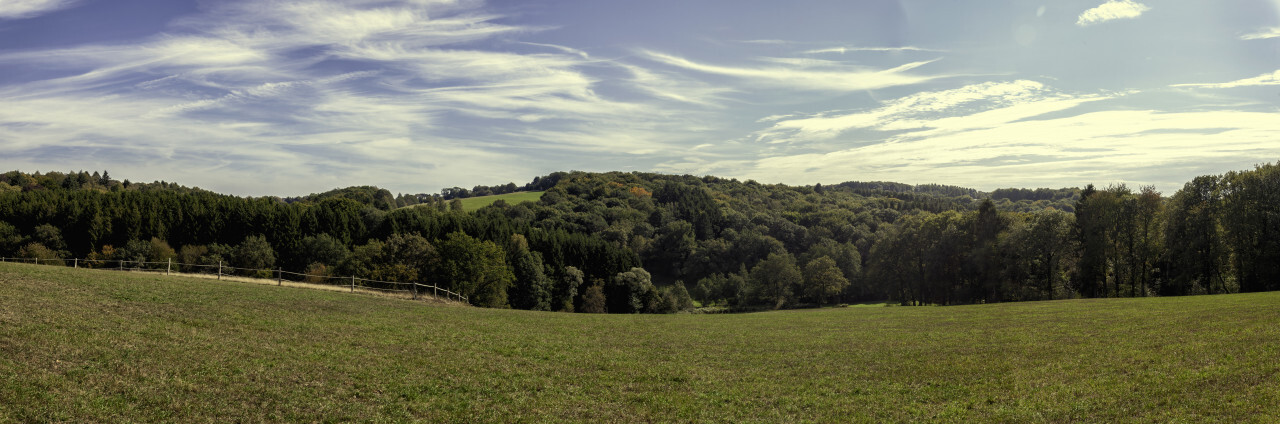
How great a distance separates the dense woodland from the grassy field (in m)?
37.2

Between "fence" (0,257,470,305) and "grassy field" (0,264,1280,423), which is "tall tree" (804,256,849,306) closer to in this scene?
"fence" (0,257,470,305)

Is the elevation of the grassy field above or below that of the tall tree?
above

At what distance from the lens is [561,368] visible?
2339 cm

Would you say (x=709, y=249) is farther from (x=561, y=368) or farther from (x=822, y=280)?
(x=561, y=368)

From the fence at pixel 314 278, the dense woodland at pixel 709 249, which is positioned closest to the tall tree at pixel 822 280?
the dense woodland at pixel 709 249

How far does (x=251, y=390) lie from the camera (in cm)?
1619

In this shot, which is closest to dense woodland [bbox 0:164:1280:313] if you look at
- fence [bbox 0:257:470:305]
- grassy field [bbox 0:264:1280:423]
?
fence [bbox 0:257:470:305]

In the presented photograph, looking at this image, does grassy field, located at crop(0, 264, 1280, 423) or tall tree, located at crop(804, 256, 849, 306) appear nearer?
grassy field, located at crop(0, 264, 1280, 423)

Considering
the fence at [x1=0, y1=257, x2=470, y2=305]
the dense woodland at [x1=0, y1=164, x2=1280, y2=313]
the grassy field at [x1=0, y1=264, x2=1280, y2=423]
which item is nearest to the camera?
the grassy field at [x1=0, y1=264, x2=1280, y2=423]

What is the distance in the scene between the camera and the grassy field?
15.2 m

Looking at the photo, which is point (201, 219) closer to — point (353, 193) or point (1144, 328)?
point (353, 193)

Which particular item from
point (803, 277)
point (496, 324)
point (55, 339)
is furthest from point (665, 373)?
point (803, 277)

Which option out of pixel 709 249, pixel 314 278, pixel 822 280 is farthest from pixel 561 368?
pixel 709 249

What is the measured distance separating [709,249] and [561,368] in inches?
5422
